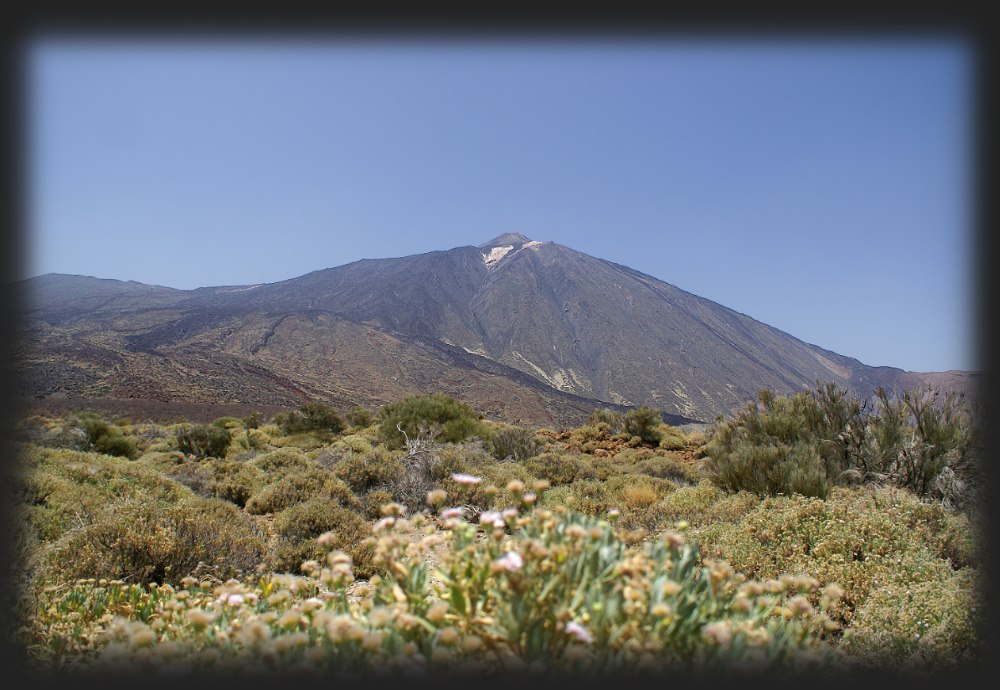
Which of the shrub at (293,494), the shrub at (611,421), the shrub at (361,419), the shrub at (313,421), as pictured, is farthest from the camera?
the shrub at (361,419)

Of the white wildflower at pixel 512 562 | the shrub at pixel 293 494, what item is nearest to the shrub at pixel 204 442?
the shrub at pixel 293 494

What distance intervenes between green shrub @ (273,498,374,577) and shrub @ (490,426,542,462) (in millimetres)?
6321

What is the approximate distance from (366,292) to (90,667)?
15842 cm

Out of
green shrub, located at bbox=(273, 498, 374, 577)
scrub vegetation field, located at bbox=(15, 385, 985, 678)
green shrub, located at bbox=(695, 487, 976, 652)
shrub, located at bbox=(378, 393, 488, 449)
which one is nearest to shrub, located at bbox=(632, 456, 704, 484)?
scrub vegetation field, located at bbox=(15, 385, 985, 678)

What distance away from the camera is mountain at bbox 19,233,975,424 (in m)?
49.8

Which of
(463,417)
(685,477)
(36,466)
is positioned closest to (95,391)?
(463,417)

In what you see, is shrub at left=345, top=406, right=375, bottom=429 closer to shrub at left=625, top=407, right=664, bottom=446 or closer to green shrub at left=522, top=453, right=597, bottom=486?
shrub at left=625, top=407, right=664, bottom=446

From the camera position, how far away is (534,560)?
168 centimetres

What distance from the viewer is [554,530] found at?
185cm

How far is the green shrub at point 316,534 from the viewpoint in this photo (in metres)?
5.08

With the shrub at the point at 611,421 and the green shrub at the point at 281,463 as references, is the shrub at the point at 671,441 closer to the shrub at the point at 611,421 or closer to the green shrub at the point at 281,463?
the shrub at the point at 611,421

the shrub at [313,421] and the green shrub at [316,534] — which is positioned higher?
the green shrub at [316,534]

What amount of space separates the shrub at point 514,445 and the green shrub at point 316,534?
6321 millimetres

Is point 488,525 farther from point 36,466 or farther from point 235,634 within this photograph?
point 36,466
